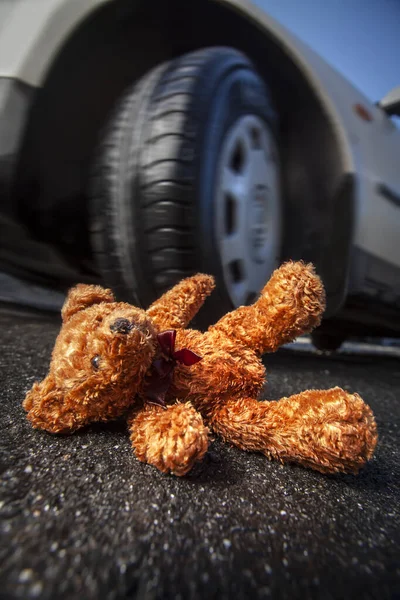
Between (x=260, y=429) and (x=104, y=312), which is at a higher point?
(x=104, y=312)

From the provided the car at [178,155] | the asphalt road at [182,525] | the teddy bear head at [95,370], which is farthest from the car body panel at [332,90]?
the asphalt road at [182,525]

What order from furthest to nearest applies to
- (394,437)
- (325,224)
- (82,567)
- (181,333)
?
1. (325,224)
2. (394,437)
3. (181,333)
4. (82,567)

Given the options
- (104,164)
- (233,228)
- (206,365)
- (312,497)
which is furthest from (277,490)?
(104,164)

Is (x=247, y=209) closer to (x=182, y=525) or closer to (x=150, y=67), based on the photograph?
(x=150, y=67)

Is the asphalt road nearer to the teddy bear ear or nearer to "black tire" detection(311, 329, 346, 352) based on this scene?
the teddy bear ear

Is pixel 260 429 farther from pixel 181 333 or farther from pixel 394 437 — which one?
pixel 394 437

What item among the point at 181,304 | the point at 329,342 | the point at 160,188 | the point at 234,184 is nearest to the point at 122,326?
the point at 181,304

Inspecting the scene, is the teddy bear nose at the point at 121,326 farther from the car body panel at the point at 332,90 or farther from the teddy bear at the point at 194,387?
the car body panel at the point at 332,90
